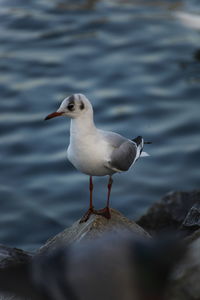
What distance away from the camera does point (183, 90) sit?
17.4 m

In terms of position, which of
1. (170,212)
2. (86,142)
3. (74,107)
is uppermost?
(74,107)

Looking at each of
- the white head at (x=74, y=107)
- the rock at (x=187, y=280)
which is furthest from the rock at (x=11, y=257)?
the rock at (x=187, y=280)

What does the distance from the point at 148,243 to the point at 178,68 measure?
13421 mm

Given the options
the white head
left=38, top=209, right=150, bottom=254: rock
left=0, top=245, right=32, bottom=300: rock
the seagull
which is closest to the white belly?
the seagull

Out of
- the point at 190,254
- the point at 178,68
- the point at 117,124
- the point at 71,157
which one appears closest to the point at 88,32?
the point at 178,68

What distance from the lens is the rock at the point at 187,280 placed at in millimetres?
5434

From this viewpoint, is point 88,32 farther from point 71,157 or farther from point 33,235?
point 71,157

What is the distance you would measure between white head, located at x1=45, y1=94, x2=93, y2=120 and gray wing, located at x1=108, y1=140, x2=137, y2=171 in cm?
49

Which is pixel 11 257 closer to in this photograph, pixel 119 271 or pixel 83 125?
pixel 83 125

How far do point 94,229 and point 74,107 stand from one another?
3.72 ft

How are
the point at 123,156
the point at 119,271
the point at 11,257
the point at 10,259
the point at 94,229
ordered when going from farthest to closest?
the point at 11,257, the point at 10,259, the point at 123,156, the point at 94,229, the point at 119,271

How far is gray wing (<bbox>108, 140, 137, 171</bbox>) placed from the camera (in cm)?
748

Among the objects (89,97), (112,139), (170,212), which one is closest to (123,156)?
(112,139)

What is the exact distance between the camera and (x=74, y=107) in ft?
23.9
